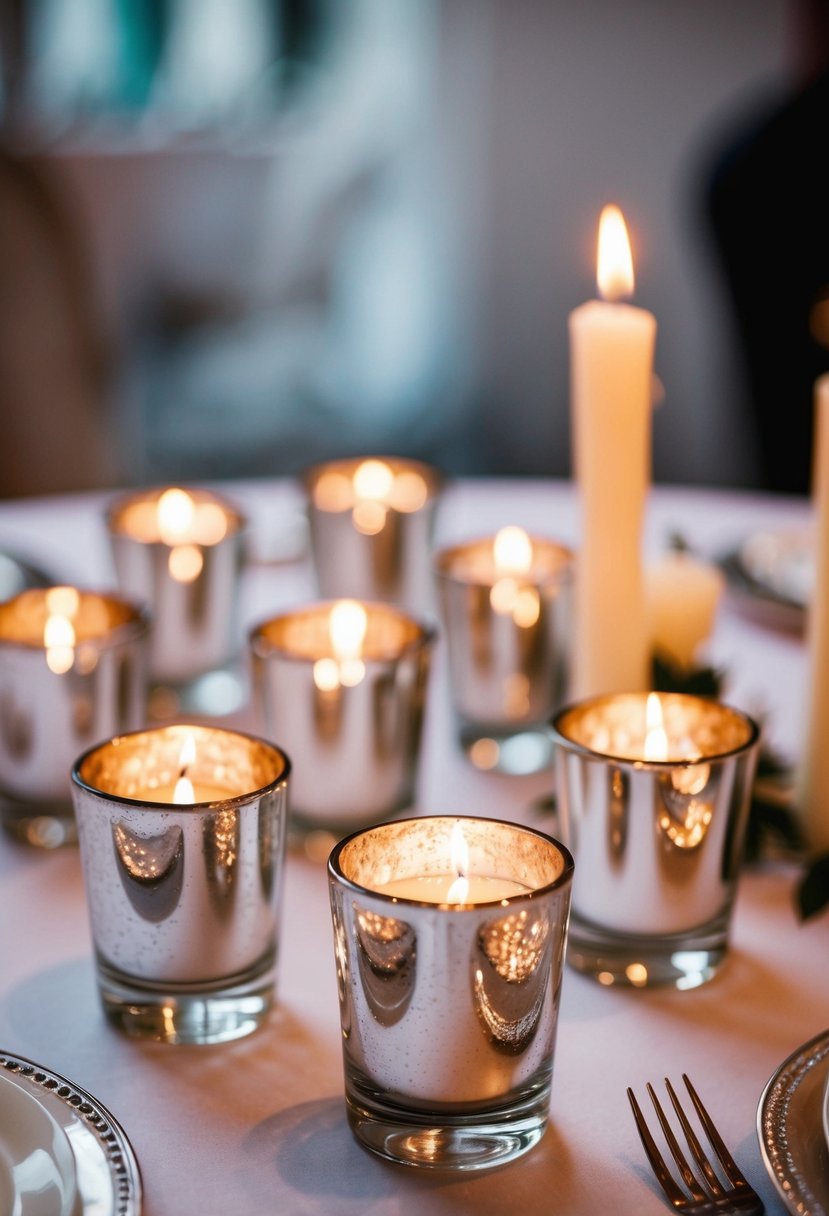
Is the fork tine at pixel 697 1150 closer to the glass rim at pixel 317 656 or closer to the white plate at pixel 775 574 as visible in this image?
the glass rim at pixel 317 656

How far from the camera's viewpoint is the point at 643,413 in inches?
26.5

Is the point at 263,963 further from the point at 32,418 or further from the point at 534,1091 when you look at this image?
the point at 32,418

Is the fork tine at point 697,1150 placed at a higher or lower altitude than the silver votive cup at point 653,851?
lower

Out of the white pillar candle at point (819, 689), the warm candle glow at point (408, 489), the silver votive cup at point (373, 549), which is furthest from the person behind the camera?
the warm candle glow at point (408, 489)

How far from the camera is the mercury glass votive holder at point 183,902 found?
503 millimetres

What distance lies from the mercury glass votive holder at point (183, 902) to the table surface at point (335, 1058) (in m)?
0.01

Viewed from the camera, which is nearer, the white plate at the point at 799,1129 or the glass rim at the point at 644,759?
the white plate at the point at 799,1129

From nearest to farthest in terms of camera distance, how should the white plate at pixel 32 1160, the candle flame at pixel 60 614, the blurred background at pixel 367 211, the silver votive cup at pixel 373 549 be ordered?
the white plate at pixel 32 1160 < the candle flame at pixel 60 614 < the silver votive cup at pixel 373 549 < the blurred background at pixel 367 211

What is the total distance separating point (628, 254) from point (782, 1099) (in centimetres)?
39

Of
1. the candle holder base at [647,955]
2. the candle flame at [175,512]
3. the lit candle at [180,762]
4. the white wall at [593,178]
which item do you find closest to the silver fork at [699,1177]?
the candle holder base at [647,955]

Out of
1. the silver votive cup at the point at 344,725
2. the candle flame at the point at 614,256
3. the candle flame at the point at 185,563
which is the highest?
the candle flame at the point at 614,256

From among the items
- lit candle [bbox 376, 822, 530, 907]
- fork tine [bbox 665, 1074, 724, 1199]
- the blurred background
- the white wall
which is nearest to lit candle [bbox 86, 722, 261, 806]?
lit candle [bbox 376, 822, 530, 907]

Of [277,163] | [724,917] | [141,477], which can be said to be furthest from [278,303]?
Result: [724,917]

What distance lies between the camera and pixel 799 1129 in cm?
44
